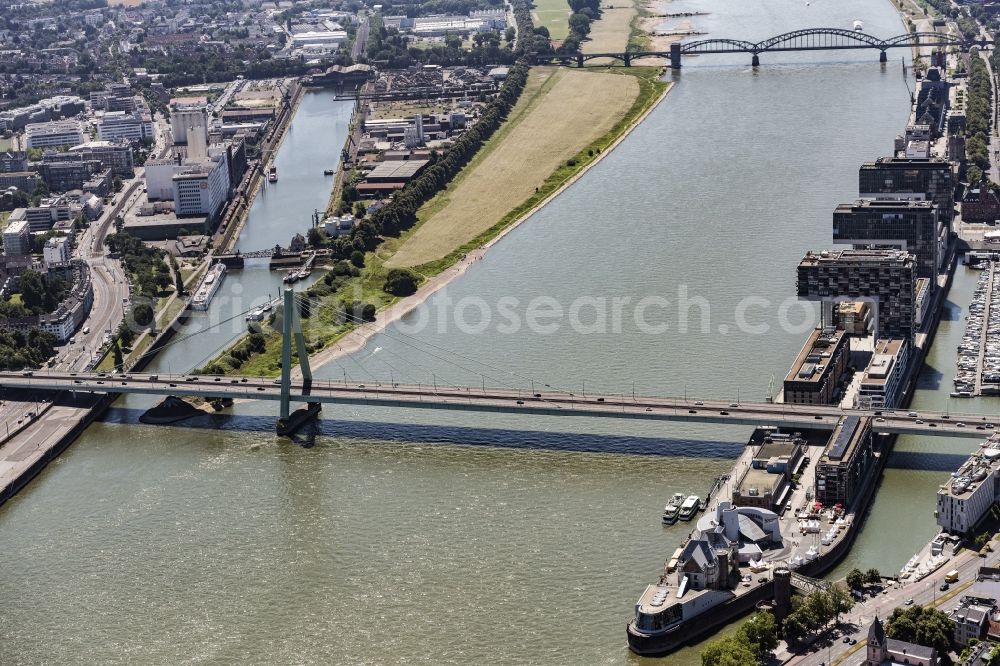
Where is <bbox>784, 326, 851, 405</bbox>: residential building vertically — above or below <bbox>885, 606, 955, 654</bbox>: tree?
above

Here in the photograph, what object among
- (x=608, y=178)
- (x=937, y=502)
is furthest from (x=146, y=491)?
(x=608, y=178)

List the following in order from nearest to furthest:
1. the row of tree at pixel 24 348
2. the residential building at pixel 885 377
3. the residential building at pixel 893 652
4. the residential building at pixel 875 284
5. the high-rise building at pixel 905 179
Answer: the residential building at pixel 893 652
the residential building at pixel 885 377
the residential building at pixel 875 284
the row of tree at pixel 24 348
the high-rise building at pixel 905 179

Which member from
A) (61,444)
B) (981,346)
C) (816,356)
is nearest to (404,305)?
(61,444)

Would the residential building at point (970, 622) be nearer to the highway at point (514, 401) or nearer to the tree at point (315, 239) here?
the highway at point (514, 401)

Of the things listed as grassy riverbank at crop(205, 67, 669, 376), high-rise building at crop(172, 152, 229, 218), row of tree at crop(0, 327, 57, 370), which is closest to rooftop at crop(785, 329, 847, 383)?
grassy riverbank at crop(205, 67, 669, 376)

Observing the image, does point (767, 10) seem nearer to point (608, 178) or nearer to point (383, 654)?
point (608, 178)

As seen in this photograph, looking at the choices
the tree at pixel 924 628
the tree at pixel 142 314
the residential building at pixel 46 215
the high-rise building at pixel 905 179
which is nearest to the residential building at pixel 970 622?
the tree at pixel 924 628

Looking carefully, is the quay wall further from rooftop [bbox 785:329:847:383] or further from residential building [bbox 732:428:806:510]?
rooftop [bbox 785:329:847:383]
